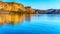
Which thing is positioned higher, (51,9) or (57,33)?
(51,9)

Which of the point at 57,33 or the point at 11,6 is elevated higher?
the point at 11,6

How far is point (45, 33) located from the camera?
3389mm

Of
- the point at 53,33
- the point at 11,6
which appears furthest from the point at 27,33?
the point at 11,6

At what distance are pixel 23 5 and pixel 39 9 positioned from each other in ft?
2.24

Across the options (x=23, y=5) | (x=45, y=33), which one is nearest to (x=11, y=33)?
(x=45, y=33)

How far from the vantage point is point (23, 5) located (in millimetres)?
5613

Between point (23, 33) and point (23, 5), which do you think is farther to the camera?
point (23, 5)

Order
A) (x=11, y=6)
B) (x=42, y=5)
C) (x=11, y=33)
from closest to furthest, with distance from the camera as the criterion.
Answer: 1. (x=11, y=33)
2. (x=42, y=5)
3. (x=11, y=6)

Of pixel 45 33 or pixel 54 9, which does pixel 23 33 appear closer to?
pixel 45 33

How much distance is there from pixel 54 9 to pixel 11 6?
6.77 ft

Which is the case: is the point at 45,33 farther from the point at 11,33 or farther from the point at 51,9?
the point at 51,9

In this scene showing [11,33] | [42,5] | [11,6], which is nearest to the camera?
[11,33]

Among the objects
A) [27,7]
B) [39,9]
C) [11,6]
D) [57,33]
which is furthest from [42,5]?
[57,33]

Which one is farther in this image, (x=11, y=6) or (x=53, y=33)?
(x=11, y=6)
